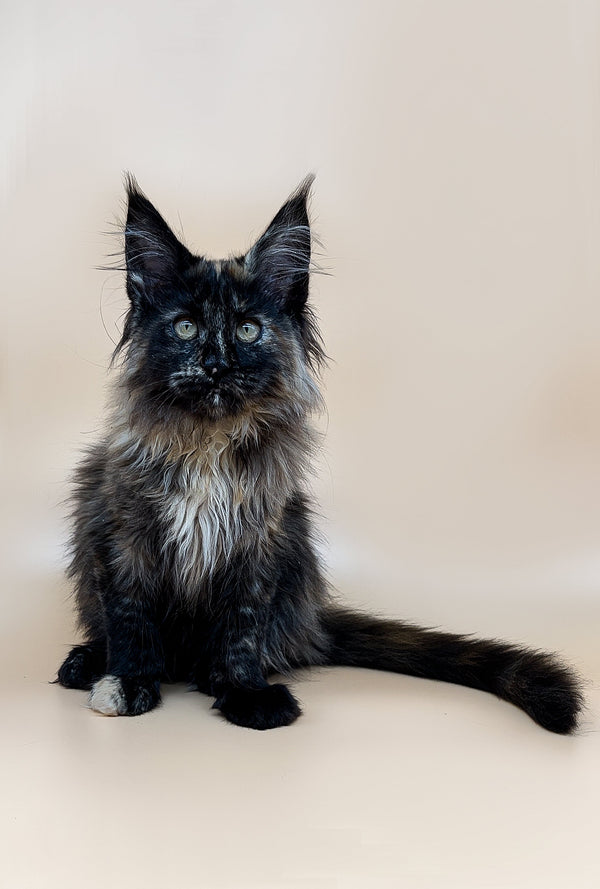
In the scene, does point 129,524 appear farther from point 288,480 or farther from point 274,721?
point 274,721

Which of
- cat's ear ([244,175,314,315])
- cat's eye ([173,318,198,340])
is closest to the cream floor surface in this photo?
cat's eye ([173,318,198,340])

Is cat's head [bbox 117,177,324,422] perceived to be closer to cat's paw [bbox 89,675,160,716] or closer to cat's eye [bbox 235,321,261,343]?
cat's eye [bbox 235,321,261,343]

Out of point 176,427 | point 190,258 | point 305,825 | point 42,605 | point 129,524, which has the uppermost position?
point 190,258

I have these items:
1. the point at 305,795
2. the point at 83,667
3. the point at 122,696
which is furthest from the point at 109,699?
the point at 305,795

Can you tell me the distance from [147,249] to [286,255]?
0.34m

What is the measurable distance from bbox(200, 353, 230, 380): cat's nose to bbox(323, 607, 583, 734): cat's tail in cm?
91

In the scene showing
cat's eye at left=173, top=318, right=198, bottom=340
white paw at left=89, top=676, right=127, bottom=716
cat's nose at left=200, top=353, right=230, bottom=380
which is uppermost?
cat's eye at left=173, top=318, right=198, bottom=340

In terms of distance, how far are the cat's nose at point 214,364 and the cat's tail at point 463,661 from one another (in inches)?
36.0

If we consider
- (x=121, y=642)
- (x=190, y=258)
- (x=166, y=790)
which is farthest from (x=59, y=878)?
(x=190, y=258)

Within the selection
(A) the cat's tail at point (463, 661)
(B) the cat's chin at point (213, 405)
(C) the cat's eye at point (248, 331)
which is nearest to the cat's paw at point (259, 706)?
(A) the cat's tail at point (463, 661)

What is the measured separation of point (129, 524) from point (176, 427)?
0.88ft

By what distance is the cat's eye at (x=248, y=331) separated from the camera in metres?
2.50

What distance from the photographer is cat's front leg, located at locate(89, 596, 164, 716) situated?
8.31 feet

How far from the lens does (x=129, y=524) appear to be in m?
2.57
